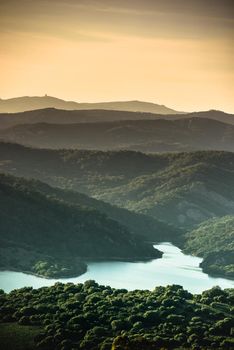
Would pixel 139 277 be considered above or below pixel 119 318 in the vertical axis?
above

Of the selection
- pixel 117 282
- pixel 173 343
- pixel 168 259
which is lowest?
pixel 173 343

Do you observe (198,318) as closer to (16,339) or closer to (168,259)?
(16,339)

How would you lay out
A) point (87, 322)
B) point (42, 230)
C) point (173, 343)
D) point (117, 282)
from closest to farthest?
1. point (173, 343)
2. point (87, 322)
3. point (117, 282)
4. point (42, 230)

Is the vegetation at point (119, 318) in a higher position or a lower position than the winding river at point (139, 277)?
lower

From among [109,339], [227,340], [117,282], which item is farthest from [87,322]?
[117,282]

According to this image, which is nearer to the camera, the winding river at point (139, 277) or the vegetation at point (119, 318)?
the vegetation at point (119, 318)
